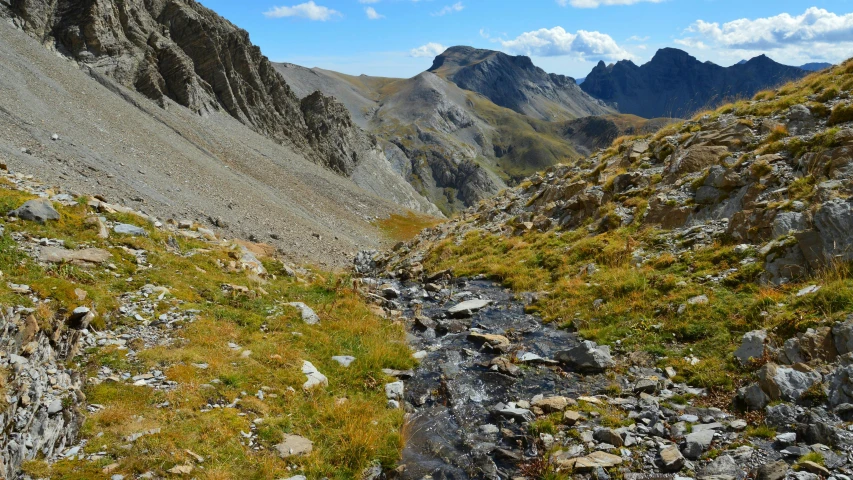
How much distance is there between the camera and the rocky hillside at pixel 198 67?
65188 mm

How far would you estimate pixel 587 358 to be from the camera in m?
13.0

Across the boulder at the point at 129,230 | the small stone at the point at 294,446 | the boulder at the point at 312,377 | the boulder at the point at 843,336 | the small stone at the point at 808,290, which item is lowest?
the small stone at the point at 294,446

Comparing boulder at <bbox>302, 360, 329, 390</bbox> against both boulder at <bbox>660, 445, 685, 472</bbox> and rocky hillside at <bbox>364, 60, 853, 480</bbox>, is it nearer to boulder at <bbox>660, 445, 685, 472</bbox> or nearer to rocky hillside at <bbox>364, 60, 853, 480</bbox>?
rocky hillside at <bbox>364, 60, 853, 480</bbox>

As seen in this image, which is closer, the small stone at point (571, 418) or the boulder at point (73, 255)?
the small stone at point (571, 418)

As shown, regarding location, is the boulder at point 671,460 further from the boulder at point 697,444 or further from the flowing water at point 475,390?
the flowing water at point 475,390

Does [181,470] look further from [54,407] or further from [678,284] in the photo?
[678,284]

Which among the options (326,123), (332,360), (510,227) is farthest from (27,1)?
(332,360)

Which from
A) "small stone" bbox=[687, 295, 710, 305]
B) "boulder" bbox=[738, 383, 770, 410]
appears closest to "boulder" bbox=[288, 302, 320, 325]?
"small stone" bbox=[687, 295, 710, 305]

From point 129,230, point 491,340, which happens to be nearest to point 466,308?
point 491,340

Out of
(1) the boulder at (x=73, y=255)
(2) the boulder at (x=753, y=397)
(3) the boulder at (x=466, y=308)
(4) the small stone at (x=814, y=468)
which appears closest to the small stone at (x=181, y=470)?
(1) the boulder at (x=73, y=255)

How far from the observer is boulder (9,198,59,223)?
50.8 feet

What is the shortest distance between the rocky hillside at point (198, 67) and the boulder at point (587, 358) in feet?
236

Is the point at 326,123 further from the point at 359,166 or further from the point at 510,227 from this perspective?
the point at 510,227

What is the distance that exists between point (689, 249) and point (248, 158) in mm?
63706
